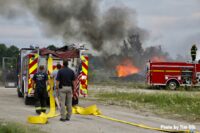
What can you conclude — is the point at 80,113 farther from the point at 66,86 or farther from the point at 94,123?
the point at 94,123

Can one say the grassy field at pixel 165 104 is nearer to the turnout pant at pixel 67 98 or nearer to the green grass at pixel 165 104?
the green grass at pixel 165 104

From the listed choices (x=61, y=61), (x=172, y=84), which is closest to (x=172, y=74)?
(x=172, y=84)

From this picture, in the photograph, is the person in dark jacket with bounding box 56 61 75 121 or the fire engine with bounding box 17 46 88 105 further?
the fire engine with bounding box 17 46 88 105

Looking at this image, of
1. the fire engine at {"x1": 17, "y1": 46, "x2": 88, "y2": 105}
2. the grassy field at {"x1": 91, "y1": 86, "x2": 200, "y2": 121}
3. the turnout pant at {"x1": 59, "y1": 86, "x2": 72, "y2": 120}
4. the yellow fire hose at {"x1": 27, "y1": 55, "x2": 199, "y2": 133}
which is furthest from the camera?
the fire engine at {"x1": 17, "y1": 46, "x2": 88, "y2": 105}

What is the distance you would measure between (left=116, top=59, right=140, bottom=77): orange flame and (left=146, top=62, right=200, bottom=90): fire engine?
20162 millimetres

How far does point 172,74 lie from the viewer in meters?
38.0

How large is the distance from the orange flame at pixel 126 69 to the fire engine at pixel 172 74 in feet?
66.1

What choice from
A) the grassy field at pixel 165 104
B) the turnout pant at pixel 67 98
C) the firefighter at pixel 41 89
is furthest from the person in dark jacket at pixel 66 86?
the grassy field at pixel 165 104

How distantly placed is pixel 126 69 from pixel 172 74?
853 inches

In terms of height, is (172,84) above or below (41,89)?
above

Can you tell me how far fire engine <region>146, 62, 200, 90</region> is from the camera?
124ft

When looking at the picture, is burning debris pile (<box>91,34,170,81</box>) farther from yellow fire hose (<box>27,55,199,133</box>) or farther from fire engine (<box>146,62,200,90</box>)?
yellow fire hose (<box>27,55,199,133</box>)

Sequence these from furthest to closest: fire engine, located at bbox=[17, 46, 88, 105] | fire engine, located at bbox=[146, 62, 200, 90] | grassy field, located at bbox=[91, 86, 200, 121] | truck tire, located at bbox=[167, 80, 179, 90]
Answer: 1. truck tire, located at bbox=[167, 80, 179, 90]
2. fire engine, located at bbox=[146, 62, 200, 90]
3. fire engine, located at bbox=[17, 46, 88, 105]
4. grassy field, located at bbox=[91, 86, 200, 121]

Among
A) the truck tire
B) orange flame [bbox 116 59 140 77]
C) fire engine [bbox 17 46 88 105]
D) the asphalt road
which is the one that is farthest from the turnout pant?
orange flame [bbox 116 59 140 77]
